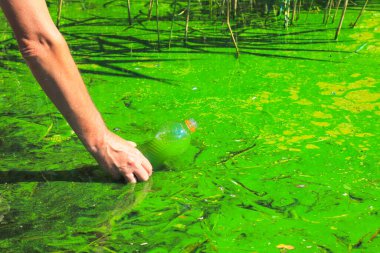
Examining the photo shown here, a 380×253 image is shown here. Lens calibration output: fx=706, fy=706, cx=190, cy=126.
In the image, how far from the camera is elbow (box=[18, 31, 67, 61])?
1.70 m

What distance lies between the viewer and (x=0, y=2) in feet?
5.41

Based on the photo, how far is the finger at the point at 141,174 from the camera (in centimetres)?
197

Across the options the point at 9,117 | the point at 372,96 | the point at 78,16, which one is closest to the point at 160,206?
the point at 9,117

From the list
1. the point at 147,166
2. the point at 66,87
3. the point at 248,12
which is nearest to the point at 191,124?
the point at 147,166

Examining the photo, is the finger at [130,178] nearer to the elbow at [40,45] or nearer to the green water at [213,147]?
the green water at [213,147]

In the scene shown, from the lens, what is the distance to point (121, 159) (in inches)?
76.6

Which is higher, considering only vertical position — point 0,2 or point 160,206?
point 0,2

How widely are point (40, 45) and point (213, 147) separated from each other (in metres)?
0.73

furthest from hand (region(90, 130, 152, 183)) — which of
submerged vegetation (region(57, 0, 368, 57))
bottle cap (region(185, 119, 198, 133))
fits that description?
submerged vegetation (region(57, 0, 368, 57))

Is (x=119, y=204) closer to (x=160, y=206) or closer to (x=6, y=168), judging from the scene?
(x=160, y=206)

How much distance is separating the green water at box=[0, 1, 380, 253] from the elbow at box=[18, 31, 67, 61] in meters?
0.41

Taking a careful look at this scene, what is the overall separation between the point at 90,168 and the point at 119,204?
249mm

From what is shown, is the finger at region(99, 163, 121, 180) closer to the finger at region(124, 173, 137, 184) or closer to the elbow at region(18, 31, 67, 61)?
the finger at region(124, 173, 137, 184)

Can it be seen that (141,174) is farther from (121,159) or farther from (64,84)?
(64,84)
